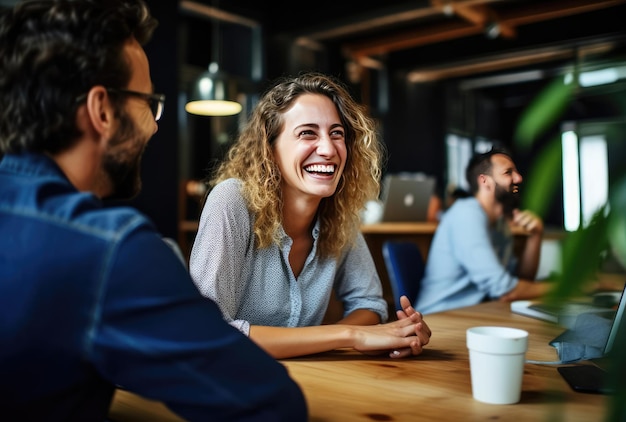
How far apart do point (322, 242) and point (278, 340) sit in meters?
0.55

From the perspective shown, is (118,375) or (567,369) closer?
(118,375)

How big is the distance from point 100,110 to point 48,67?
0.08m

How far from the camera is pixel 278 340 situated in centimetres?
124

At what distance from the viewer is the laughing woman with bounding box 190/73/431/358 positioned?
1476 millimetres

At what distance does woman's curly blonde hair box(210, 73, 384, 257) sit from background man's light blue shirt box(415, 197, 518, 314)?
0.85m

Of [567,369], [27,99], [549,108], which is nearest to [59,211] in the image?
[27,99]

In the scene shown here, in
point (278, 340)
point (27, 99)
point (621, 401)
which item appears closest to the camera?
point (621, 401)

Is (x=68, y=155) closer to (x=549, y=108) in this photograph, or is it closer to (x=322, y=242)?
(x=549, y=108)

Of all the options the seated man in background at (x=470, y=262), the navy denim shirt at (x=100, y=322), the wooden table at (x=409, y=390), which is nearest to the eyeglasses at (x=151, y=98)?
the navy denim shirt at (x=100, y=322)

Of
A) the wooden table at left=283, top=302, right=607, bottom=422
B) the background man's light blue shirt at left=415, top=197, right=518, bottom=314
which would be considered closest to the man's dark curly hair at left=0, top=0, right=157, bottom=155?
the wooden table at left=283, top=302, right=607, bottom=422

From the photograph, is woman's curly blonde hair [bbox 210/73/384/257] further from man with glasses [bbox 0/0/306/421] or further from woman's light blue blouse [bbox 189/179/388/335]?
man with glasses [bbox 0/0/306/421]

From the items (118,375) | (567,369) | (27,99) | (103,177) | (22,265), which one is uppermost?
(27,99)

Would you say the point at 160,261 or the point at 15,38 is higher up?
the point at 15,38

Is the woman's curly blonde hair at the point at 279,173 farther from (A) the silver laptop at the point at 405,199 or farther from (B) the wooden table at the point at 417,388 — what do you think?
(A) the silver laptop at the point at 405,199
